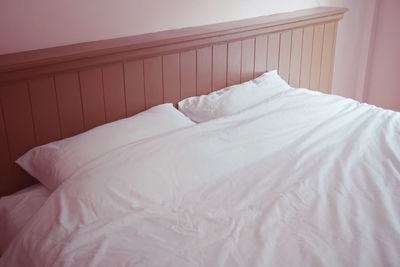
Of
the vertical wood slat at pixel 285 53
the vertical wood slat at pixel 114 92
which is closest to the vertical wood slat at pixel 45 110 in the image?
the vertical wood slat at pixel 114 92

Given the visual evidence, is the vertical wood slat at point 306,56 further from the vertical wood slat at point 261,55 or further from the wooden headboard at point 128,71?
the vertical wood slat at point 261,55

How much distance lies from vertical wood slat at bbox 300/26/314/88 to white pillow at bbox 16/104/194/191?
4.30 feet

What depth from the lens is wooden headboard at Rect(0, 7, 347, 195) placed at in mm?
1629

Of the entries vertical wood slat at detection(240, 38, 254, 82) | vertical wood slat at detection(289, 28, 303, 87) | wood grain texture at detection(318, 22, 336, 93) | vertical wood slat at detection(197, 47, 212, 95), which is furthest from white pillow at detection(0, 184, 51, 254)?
wood grain texture at detection(318, 22, 336, 93)

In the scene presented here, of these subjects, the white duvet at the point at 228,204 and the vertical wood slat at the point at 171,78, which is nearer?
the white duvet at the point at 228,204

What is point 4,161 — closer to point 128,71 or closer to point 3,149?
point 3,149

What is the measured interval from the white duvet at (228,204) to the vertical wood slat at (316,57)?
997mm

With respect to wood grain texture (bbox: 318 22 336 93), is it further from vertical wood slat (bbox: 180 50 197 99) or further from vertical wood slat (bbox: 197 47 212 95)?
vertical wood slat (bbox: 180 50 197 99)

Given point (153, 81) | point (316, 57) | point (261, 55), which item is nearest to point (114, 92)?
point (153, 81)

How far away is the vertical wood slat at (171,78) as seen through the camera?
2.06m

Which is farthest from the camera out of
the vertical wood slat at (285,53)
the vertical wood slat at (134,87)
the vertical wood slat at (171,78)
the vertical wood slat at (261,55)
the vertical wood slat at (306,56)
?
the vertical wood slat at (306,56)

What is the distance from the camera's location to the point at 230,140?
183 centimetres

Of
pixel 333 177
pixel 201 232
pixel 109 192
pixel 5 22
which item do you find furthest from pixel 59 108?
pixel 333 177

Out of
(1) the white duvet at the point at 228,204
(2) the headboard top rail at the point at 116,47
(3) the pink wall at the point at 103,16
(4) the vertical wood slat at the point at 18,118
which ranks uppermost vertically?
(3) the pink wall at the point at 103,16
